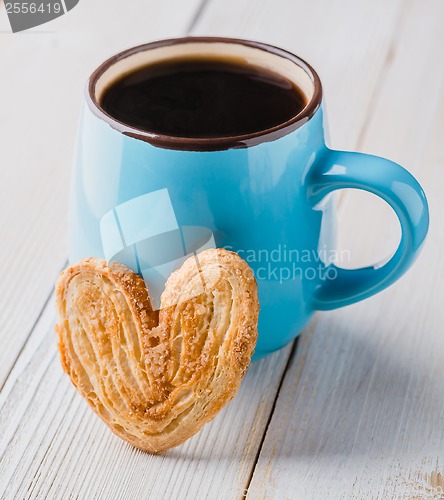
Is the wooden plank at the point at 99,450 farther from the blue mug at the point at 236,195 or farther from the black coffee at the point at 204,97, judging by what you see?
the black coffee at the point at 204,97

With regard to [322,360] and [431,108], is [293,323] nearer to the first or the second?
[322,360]

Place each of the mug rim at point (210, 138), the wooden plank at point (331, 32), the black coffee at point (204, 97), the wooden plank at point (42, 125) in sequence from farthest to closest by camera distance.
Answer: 1. the wooden plank at point (331, 32)
2. the wooden plank at point (42, 125)
3. the black coffee at point (204, 97)
4. the mug rim at point (210, 138)

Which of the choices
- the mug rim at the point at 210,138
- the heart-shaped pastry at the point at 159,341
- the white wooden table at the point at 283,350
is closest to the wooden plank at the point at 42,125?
the white wooden table at the point at 283,350

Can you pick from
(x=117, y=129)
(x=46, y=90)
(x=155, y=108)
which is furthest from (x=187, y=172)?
(x=46, y=90)

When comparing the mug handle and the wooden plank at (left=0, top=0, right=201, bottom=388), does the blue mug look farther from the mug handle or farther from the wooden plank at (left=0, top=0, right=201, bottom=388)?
the wooden plank at (left=0, top=0, right=201, bottom=388)

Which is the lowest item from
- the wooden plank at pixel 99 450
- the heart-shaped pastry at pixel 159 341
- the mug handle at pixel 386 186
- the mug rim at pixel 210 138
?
the wooden plank at pixel 99 450

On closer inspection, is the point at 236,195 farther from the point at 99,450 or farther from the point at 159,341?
the point at 99,450
